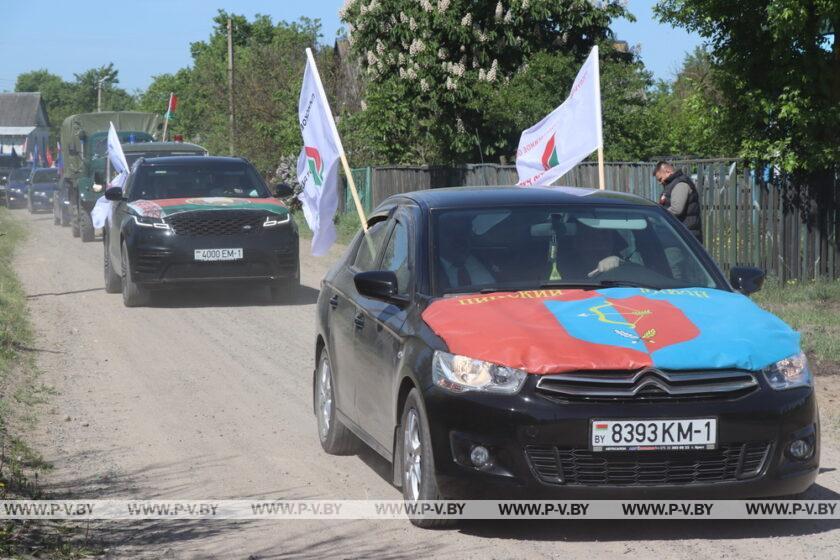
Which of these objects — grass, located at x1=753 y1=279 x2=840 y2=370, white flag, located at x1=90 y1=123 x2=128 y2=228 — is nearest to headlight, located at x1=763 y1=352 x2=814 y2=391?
grass, located at x1=753 y1=279 x2=840 y2=370

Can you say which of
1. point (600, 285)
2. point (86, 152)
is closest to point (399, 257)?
point (600, 285)

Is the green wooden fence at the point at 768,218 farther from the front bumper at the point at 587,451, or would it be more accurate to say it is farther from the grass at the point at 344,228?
the front bumper at the point at 587,451

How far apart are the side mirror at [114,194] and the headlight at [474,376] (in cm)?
1130

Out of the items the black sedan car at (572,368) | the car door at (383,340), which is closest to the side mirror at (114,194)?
the car door at (383,340)

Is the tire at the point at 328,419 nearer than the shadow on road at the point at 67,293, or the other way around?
the tire at the point at 328,419

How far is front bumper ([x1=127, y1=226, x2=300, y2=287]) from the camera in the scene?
1585 cm

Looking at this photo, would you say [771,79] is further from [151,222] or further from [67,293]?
[67,293]

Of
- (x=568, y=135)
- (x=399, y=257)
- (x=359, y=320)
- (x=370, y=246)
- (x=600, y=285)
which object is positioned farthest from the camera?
(x=568, y=135)

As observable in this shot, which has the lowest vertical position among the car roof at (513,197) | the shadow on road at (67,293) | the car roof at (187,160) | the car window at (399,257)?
the shadow on road at (67,293)

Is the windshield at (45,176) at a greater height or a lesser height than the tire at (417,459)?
greater

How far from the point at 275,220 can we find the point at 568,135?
4.26 m

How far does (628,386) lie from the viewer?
5559 millimetres

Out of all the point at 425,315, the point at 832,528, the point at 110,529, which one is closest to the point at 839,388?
the point at 832,528

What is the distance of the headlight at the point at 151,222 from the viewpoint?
52.2 feet
